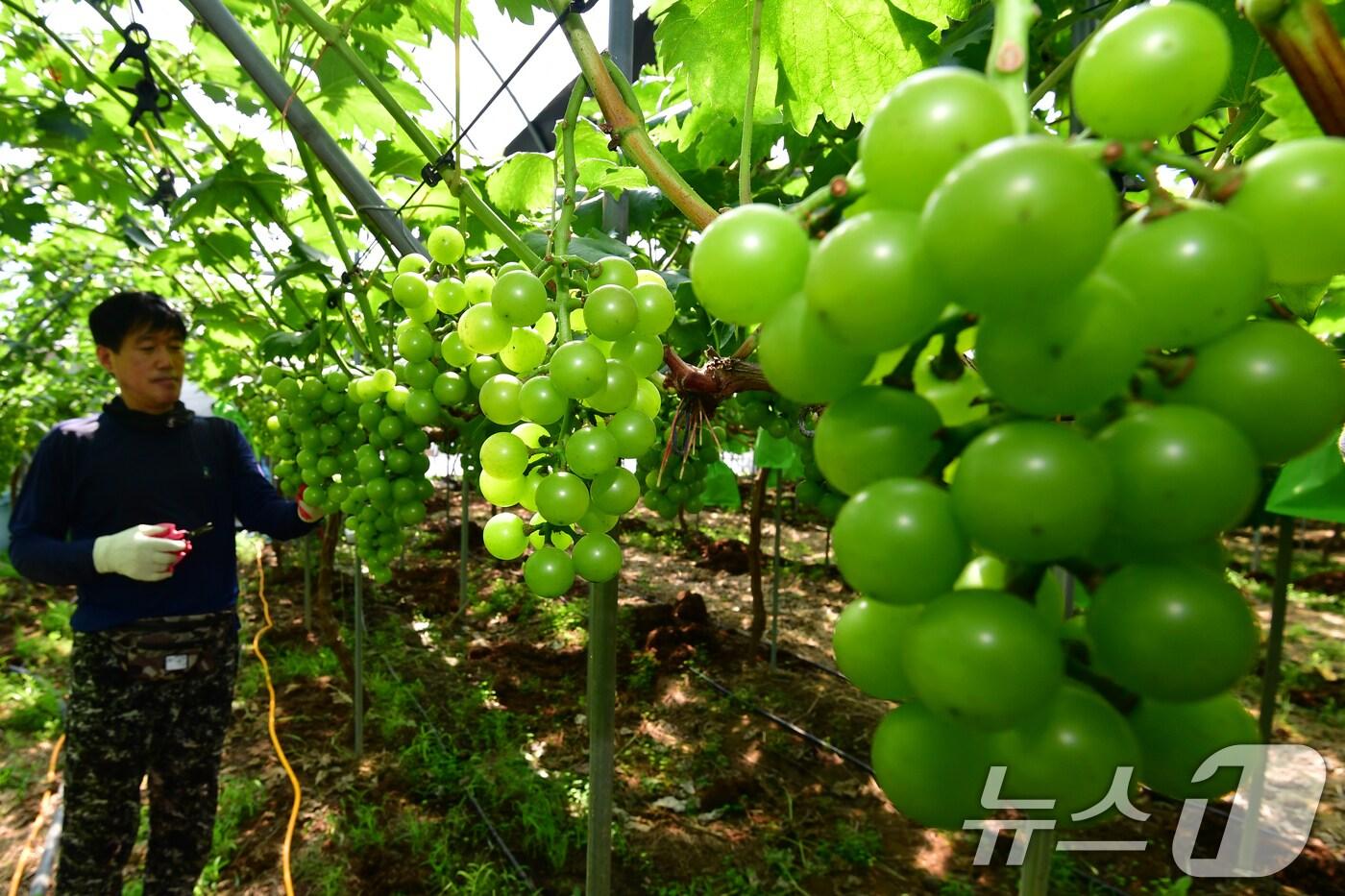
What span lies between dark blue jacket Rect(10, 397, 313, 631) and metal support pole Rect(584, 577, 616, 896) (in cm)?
195

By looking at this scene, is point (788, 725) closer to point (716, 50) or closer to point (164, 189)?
point (164, 189)

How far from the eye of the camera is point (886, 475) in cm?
47

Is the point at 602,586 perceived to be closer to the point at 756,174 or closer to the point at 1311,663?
the point at 756,174

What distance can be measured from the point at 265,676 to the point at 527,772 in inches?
103

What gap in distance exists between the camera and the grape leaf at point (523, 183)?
1574 millimetres

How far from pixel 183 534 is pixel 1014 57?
3.20m

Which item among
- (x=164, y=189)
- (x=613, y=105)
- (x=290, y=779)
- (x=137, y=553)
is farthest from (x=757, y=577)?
(x=613, y=105)

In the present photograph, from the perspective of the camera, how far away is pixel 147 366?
2.87 metres

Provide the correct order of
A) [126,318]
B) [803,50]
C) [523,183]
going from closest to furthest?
[803,50] < [523,183] < [126,318]

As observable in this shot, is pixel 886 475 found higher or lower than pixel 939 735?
higher

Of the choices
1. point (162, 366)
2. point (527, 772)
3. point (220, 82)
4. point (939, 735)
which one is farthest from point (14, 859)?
point (939, 735)

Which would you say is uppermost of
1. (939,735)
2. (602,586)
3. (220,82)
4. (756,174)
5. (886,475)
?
(220,82)

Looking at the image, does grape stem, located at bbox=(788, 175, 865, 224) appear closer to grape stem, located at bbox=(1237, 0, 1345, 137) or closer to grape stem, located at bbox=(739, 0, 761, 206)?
grape stem, located at bbox=(1237, 0, 1345, 137)

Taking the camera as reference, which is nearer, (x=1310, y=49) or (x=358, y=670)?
(x=1310, y=49)
